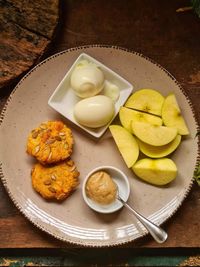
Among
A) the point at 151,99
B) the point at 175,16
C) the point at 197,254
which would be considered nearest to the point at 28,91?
the point at 151,99

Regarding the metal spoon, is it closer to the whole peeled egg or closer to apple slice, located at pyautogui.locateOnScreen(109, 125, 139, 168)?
apple slice, located at pyautogui.locateOnScreen(109, 125, 139, 168)

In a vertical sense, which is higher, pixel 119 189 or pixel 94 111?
pixel 94 111

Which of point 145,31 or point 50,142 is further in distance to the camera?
point 145,31

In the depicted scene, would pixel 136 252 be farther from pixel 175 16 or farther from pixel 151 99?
pixel 175 16

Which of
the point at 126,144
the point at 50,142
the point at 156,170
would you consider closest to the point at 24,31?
the point at 50,142

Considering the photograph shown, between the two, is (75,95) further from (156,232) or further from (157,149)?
(156,232)

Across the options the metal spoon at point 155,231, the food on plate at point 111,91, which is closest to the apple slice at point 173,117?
the food on plate at point 111,91

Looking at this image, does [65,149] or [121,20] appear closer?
[65,149]

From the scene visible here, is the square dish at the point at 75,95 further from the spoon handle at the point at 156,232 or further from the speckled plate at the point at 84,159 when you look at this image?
the spoon handle at the point at 156,232
